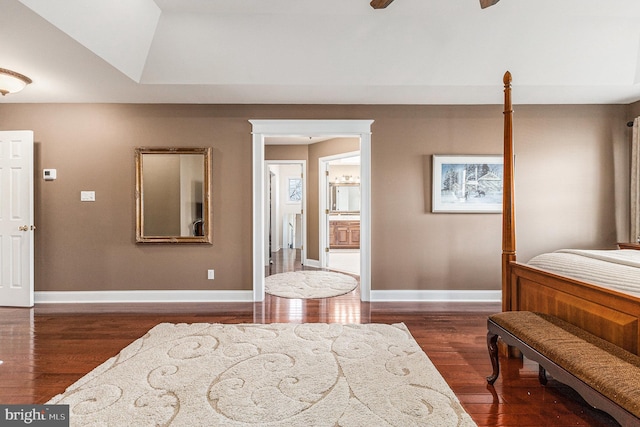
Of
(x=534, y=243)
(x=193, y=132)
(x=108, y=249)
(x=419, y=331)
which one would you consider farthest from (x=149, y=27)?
(x=534, y=243)

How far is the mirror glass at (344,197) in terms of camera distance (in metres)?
8.59

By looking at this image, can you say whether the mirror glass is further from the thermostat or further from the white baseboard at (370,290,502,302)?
the thermostat

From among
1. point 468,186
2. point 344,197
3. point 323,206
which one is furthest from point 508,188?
point 344,197

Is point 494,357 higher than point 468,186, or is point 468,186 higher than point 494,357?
point 468,186

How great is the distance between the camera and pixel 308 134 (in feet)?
12.3

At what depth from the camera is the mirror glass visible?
8.59 meters

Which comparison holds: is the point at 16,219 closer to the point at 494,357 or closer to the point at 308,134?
the point at 308,134

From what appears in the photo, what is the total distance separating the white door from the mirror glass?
6.30 metres

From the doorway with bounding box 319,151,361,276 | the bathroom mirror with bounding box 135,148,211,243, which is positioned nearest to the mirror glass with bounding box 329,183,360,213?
the doorway with bounding box 319,151,361,276

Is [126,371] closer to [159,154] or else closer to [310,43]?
[159,154]

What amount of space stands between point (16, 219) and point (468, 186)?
5406 millimetres

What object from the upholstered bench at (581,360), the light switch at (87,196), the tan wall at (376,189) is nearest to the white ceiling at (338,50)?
the tan wall at (376,189)

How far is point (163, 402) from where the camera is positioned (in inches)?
69.1

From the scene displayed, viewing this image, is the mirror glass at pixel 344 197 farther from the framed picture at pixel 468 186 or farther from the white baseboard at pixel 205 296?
the white baseboard at pixel 205 296
